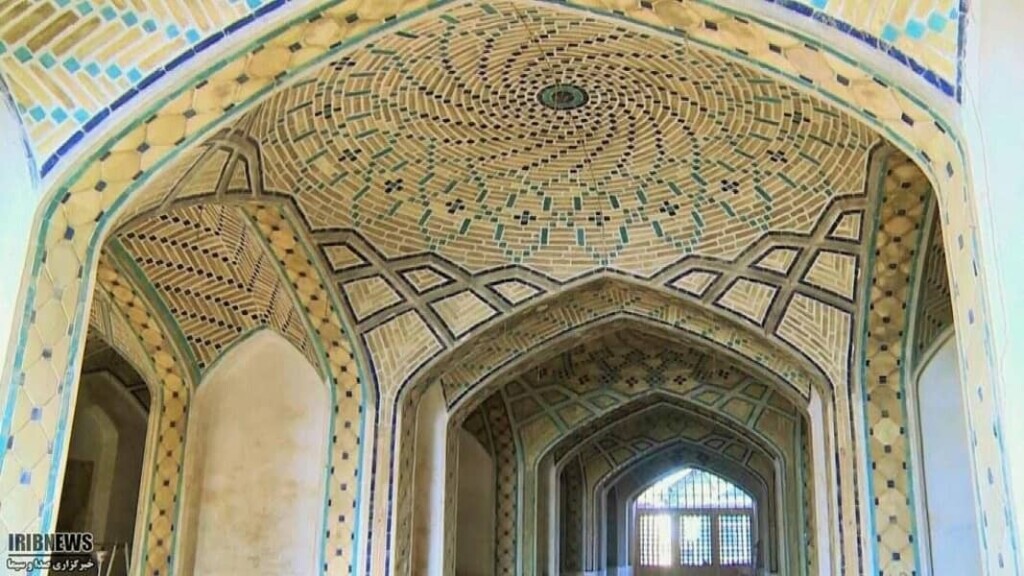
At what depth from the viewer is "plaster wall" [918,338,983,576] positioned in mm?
6230

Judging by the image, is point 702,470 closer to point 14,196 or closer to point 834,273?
point 834,273

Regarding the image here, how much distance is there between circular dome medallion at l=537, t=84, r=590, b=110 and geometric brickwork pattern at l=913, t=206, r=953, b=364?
6.83 ft

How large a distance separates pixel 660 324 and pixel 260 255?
2859 millimetres

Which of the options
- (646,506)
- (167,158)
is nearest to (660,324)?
(167,158)

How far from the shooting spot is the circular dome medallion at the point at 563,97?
18.0ft

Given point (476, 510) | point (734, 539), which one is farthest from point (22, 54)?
point (734, 539)

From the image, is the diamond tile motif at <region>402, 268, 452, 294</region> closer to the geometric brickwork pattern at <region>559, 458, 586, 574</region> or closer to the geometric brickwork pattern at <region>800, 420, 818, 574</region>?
the geometric brickwork pattern at <region>800, 420, 818, 574</region>

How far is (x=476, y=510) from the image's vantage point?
35.2 feet

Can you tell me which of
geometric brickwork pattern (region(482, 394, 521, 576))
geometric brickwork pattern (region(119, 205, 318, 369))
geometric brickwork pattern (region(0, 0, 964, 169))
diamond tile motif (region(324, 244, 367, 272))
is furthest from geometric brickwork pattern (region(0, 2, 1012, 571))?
geometric brickwork pattern (region(482, 394, 521, 576))

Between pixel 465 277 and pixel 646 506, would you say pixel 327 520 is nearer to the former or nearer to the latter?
pixel 465 277

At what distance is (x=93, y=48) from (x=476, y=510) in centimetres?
763

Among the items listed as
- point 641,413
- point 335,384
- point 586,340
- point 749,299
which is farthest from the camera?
point 641,413

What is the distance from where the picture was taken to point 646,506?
66.0ft

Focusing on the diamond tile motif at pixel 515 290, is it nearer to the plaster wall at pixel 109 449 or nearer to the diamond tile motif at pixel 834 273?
the diamond tile motif at pixel 834 273
